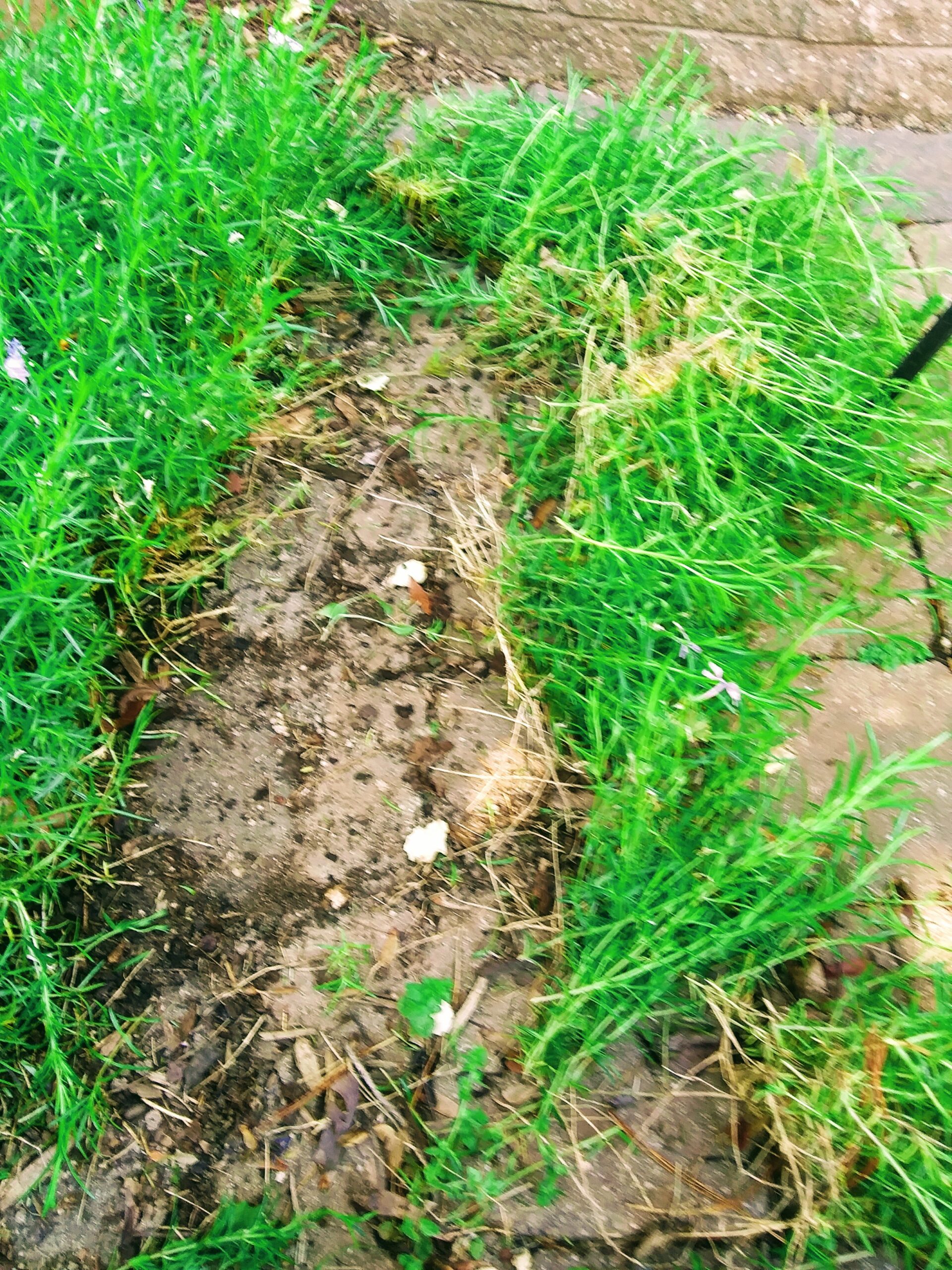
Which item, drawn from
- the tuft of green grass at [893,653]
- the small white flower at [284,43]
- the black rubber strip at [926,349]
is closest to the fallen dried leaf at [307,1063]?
the tuft of green grass at [893,653]

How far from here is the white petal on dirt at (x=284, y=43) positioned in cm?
232

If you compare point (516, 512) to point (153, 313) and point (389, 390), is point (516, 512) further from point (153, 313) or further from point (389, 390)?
point (153, 313)

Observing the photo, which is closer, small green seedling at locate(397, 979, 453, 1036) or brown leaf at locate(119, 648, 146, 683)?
small green seedling at locate(397, 979, 453, 1036)

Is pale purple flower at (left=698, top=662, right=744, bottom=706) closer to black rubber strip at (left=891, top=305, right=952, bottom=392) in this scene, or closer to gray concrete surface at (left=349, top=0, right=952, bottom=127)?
black rubber strip at (left=891, top=305, right=952, bottom=392)

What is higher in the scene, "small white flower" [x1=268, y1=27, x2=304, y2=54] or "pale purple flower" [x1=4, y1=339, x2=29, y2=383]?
"small white flower" [x1=268, y1=27, x2=304, y2=54]

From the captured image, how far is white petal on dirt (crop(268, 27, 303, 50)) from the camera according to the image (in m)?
2.32

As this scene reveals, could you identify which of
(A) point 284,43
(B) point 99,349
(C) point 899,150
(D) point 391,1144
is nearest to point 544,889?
(D) point 391,1144

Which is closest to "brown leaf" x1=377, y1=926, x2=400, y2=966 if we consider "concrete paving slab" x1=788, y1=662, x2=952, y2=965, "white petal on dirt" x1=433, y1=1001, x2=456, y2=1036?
"white petal on dirt" x1=433, y1=1001, x2=456, y2=1036

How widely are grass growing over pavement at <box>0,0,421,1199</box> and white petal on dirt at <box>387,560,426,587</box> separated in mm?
523

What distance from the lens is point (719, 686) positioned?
1807 millimetres

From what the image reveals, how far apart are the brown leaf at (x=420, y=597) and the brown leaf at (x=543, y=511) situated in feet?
1.19

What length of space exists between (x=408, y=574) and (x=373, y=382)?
0.65 metres

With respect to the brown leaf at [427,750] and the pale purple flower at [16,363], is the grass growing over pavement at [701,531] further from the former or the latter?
the pale purple flower at [16,363]

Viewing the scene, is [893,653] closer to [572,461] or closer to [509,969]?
[572,461]
